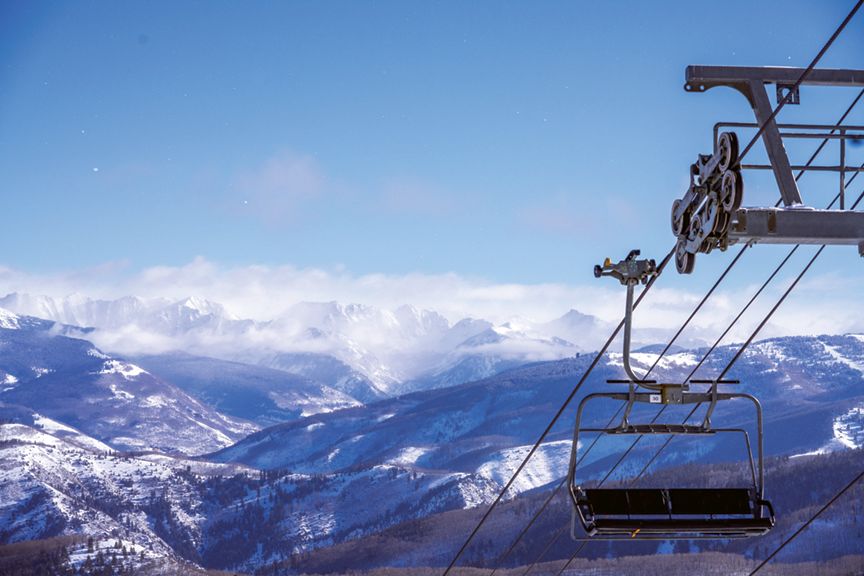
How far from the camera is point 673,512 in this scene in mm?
11305

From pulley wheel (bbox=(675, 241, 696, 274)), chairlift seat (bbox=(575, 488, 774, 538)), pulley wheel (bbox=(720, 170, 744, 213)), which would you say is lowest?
chairlift seat (bbox=(575, 488, 774, 538))

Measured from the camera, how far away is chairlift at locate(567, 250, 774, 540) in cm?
1047

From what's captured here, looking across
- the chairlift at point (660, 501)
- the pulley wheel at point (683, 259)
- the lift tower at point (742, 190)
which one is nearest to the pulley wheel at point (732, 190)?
the lift tower at point (742, 190)

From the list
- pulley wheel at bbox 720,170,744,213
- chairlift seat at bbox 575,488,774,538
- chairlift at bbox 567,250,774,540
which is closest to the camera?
pulley wheel at bbox 720,170,744,213

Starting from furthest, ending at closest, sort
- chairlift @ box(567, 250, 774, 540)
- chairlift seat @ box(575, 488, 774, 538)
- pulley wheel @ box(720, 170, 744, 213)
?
chairlift seat @ box(575, 488, 774, 538), chairlift @ box(567, 250, 774, 540), pulley wheel @ box(720, 170, 744, 213)

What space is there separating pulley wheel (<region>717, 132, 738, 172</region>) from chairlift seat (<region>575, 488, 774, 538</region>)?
4.00m

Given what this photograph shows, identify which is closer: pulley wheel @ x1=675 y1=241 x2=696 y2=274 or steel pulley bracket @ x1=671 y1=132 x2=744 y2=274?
steel pulley bracket @ x1=671 y1=132 x2=744 y2=274

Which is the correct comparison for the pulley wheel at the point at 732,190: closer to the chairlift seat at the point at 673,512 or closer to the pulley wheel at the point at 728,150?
the pulley wheel at the point at 728,150

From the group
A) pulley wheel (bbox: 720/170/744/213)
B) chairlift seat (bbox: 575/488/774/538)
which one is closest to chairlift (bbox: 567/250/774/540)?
chairlift seat (bbox: 575/488/774/538)

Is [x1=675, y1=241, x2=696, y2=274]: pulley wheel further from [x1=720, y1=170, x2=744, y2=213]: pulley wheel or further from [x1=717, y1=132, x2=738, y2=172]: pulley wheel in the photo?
[x1=717, y1=132, x2=738, y2=172]: pulley wheel

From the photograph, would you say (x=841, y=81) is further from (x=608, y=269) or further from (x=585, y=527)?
(x=585, y=527)

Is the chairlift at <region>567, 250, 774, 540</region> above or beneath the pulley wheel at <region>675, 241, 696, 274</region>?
beneath

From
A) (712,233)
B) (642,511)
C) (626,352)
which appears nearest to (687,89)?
(712,233)

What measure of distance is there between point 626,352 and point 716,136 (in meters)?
2.27
